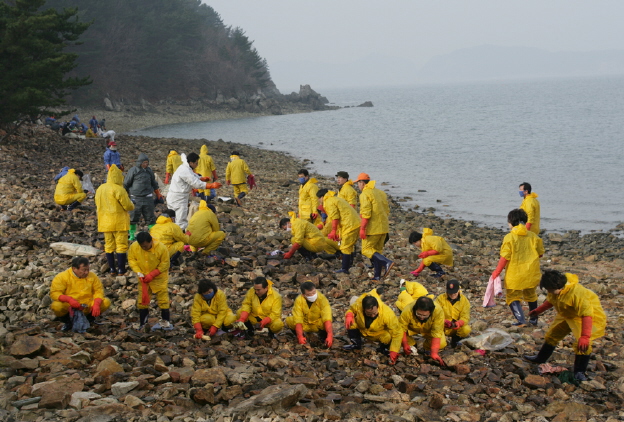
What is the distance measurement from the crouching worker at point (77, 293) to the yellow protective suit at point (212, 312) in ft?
3.94

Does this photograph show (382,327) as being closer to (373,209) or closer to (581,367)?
(581,367)

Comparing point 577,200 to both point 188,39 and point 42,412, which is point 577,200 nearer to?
point 42,412

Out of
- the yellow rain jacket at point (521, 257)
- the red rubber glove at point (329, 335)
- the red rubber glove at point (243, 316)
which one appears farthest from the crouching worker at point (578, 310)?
the red rubber glove at point (243, 316)

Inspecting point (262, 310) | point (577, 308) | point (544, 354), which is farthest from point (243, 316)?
point (577, 308)

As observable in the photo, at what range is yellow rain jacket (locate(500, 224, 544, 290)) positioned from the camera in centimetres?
791

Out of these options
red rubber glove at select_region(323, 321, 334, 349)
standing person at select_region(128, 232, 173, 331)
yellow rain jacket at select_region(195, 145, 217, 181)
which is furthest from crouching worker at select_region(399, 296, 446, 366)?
yellow rain jacket at select_region(195, 145, 217, 181)

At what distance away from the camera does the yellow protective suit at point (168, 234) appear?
8648mm

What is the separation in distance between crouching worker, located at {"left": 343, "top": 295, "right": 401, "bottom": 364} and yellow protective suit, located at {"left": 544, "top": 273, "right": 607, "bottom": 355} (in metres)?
1.86

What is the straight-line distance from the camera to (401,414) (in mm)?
5344

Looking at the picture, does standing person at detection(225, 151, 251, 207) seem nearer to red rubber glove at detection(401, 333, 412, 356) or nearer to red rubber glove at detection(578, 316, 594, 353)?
red rubber glove at detection(401, 333, 412, 356)

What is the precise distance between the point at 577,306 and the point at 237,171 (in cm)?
1118

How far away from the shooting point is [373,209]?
31.4 ft

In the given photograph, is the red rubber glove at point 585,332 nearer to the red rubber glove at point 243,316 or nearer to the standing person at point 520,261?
the standing person at point 520,261

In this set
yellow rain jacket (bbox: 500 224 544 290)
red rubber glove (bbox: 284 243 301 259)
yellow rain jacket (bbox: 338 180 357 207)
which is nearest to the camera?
yellow rain jacket (bbox: 500 224 544 290)
